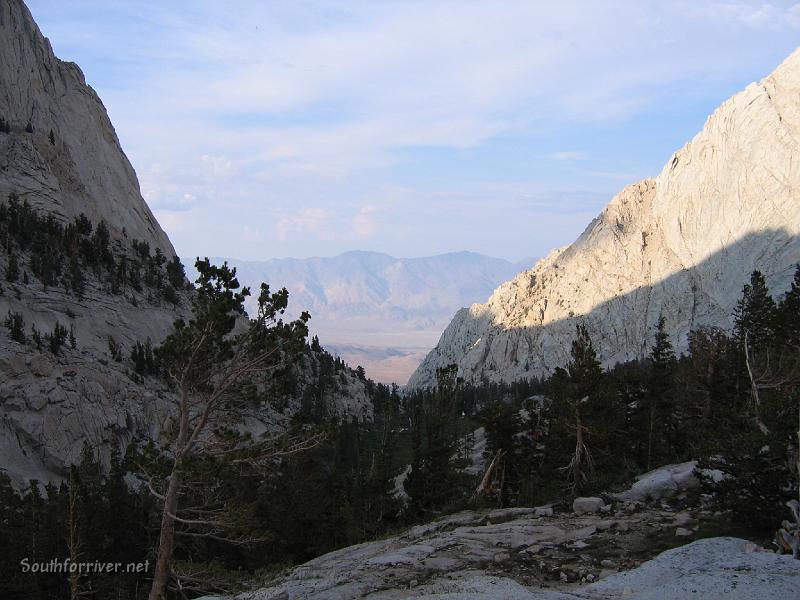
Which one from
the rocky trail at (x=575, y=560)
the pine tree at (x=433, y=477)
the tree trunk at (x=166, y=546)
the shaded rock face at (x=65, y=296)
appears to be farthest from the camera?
the shaded rock face at (x=65, y=296)

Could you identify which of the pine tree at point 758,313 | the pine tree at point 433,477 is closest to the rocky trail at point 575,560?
the pine tree at point 433,477

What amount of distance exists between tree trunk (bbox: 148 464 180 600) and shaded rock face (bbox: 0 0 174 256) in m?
102

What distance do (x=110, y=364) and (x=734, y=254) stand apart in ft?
548

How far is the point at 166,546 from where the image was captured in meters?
20.2

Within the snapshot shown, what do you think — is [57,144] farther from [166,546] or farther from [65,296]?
[166,546]

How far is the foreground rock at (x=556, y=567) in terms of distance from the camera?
1533cm

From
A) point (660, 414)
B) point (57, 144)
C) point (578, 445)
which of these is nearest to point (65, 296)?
point (57, 144)

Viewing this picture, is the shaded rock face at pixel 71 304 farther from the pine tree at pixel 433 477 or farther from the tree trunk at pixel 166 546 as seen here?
the tree trunk at pixel 166 546

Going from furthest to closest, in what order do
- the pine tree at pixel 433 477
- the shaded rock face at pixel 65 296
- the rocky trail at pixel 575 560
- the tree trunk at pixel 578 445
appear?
1. the shaded rock face at pixel 65 296
2. the pine tree at pixel 433 477
3. the tree trunk at pixel 578 445
4. the rocky trail at pixel 575 560

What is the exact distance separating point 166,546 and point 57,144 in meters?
125

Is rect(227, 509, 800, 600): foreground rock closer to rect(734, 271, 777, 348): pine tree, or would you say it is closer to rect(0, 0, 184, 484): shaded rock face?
rect(0, 0, 184, 484): shaded rock face

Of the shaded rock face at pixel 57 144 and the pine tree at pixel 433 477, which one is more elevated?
the shaded rock face at pixel 57 144

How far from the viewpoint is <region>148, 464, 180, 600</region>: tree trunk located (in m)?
19.9

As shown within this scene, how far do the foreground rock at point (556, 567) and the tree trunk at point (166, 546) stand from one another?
2569mm
